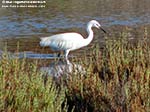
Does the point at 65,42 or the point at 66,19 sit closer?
the point at 65,42

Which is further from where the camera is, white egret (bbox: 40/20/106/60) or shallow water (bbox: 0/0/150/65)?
shallow water (bbox: 0/0/150/65)

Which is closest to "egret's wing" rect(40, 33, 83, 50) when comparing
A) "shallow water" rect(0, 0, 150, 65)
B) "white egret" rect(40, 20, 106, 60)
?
"white egret" rect(40, 20, 106, 60)

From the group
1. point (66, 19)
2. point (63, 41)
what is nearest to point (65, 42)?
point (63, 41)

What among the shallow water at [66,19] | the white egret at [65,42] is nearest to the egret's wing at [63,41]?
the white egret at [65,42]

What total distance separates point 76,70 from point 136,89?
5.55 ft

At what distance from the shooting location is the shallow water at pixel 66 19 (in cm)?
1581

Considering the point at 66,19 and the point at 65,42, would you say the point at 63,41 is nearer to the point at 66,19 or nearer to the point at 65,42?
the point at 65,42

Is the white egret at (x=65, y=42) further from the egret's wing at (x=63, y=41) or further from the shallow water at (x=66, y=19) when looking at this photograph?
the shallow water at (x=66, y=19)

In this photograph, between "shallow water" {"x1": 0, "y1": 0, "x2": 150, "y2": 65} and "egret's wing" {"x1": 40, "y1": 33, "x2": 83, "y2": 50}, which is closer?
"egret's wing" {"x1": 40, "y1": 33, "x2": 83, "y2": 50}

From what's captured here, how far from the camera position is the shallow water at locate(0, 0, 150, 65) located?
15.8 meters

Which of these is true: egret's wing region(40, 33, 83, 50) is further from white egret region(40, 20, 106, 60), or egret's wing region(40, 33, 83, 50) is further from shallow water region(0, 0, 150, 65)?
shallow water region(0, 0, 150, 65)

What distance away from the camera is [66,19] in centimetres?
2044

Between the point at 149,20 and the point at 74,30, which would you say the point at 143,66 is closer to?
the point at 74,30

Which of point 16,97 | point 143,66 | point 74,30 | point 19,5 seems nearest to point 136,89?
point 143,66
